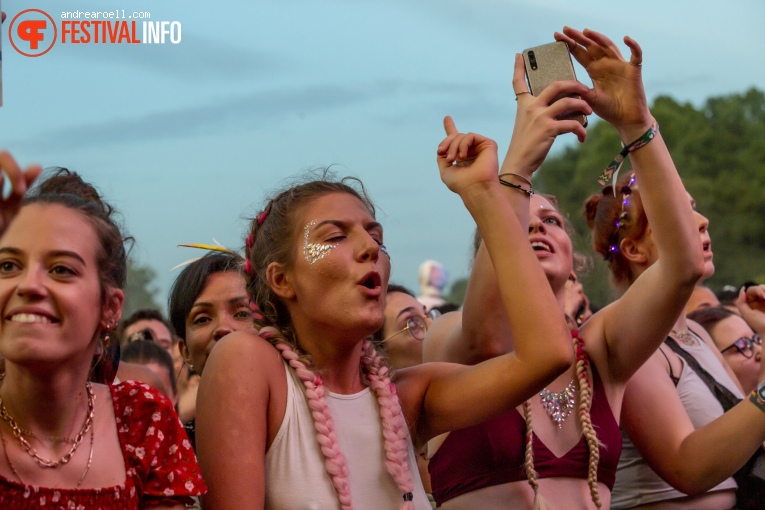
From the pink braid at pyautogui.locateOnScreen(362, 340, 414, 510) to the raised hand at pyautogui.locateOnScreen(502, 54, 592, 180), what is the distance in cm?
68

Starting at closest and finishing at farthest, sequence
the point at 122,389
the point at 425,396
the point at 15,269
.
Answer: the point at 15,269 → the point at 122,389 → the point at 425,396

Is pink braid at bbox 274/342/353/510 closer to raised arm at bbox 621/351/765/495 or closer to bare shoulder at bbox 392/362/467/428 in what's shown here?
bare shoulder at bbox 392/362/467/428

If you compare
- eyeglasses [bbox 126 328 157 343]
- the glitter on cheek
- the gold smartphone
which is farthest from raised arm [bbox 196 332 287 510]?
eyeglasses [bbox 126 328 157 343]

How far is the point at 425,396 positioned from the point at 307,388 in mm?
397

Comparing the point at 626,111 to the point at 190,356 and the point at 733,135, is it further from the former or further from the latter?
the point at 733,135

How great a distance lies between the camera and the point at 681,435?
3389mm

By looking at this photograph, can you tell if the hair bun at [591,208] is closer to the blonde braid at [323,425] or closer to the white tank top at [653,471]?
the white tank top at [653,471]

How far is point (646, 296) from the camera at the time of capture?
3115 millimetres

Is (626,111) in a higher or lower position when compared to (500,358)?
higher

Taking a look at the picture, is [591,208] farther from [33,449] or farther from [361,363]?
[33,449]

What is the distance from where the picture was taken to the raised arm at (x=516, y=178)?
9.07 feet

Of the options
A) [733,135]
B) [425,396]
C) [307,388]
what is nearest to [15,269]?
[307,388]

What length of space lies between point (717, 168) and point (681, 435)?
117 ft

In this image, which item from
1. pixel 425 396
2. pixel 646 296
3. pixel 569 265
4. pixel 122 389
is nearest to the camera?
pixel 122 389
